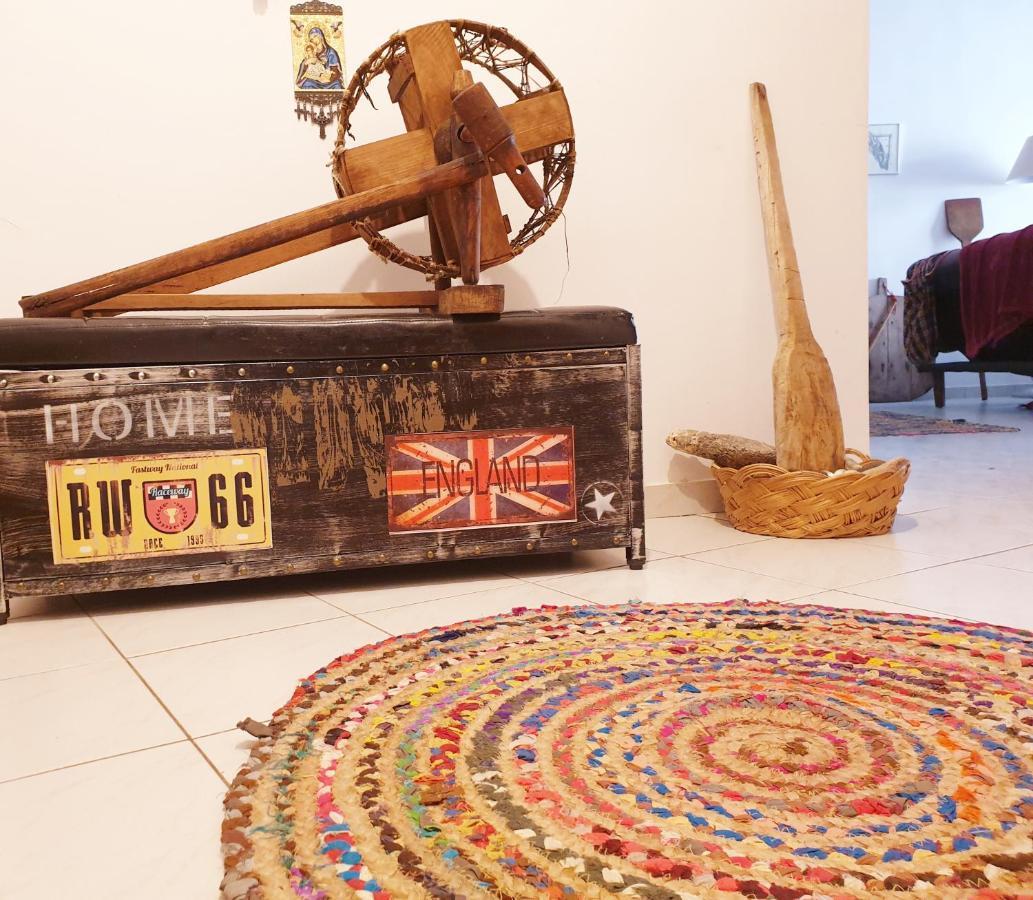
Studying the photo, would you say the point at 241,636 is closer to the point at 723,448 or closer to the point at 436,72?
the point at 436,72

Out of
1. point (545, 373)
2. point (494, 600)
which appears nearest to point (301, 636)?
point (494, 600)

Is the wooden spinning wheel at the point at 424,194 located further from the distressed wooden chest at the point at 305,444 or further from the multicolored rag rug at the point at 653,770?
the multicolored rag rug at the point at 653,770

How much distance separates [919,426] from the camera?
3.87m

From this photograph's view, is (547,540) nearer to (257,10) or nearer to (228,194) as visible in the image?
(228,194)

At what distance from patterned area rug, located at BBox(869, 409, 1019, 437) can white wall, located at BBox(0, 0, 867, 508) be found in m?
1.61

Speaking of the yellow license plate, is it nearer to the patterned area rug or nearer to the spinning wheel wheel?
the spinning wheel wheel

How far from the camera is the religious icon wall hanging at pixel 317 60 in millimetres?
1753

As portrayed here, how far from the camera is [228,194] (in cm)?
174

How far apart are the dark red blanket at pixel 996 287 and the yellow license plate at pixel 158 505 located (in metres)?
3.45

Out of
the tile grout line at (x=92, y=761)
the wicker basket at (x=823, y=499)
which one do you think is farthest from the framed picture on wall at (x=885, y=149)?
the tile grout line at (x=92, y=761)

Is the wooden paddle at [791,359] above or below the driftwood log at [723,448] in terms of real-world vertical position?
above

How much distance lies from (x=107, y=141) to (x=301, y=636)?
1024mm

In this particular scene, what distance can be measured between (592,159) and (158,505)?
3.76ft

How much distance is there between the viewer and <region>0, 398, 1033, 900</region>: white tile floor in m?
0.72
